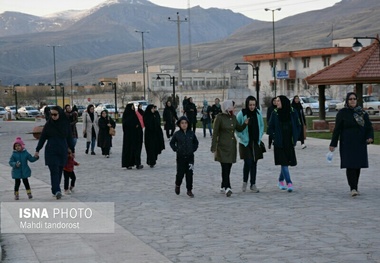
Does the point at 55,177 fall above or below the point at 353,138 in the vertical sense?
below

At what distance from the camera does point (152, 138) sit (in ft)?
64.3

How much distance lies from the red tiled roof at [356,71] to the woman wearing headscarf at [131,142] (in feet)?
48.8

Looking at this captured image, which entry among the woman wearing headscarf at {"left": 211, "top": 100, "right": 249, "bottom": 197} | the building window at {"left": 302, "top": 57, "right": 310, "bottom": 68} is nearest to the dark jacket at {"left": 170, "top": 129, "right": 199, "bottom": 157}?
the woman wearing headscarf at {"left": 211, "top": 100, "right": 249, "bottom": 197}

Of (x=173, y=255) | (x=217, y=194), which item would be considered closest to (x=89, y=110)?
(x=217, y=194)

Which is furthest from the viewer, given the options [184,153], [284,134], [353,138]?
[284,134]

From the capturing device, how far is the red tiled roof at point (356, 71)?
31844 mm

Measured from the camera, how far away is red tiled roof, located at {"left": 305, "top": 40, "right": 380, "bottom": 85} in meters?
31.8

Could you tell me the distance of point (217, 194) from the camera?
13.7m

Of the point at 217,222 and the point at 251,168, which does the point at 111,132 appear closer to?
the point at 251,168

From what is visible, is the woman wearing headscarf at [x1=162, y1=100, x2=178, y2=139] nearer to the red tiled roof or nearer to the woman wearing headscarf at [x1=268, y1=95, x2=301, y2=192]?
the red tiled roof

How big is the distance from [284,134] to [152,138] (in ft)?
21.2

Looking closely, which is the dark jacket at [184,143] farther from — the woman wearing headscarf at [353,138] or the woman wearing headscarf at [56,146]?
the woman wearing headscarf at [353,138]

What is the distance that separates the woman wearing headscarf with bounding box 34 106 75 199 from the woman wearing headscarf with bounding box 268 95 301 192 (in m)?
3.61

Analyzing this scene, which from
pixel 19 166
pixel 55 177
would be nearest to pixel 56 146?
pixel 55 177
